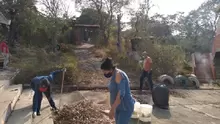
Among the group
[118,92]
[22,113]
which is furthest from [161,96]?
[118,92]

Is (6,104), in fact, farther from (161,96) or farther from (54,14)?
(54,14)

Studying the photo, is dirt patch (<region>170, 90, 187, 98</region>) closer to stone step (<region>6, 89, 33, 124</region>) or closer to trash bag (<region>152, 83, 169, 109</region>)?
trash bag (<region>152, 83, 169, 109</region>)

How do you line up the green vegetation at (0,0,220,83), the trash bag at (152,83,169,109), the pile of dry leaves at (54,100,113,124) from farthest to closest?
the green vegetation at (0,0,220,83)
the trash bag at (152,83,169,109)
the pile of dry leaves at (54,100,113,124)

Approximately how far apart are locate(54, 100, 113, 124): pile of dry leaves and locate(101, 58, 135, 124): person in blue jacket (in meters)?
1.88

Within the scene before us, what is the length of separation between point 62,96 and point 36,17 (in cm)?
1548

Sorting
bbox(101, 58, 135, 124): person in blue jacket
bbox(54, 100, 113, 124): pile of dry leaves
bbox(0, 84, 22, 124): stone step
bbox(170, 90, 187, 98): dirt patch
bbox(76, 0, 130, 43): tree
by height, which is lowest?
bbox(170, 90, 187, 98): dirt patch

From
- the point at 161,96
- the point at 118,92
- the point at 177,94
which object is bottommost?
the point at 177,94

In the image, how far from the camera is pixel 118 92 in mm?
3482

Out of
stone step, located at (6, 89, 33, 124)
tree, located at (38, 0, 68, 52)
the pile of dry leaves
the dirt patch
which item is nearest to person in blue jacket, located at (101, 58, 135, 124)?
the pile of dry leaves

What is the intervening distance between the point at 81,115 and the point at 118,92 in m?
2.40

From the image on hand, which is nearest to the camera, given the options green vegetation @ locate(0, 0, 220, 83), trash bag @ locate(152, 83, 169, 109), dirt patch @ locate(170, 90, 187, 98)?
trash bag @ locate(152, 83, 169, 109)

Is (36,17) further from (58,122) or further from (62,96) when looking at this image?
(58,122)

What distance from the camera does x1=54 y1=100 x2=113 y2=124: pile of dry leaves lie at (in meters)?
5.43

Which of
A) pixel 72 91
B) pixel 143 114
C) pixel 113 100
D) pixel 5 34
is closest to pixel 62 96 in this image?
pixel 72 91
